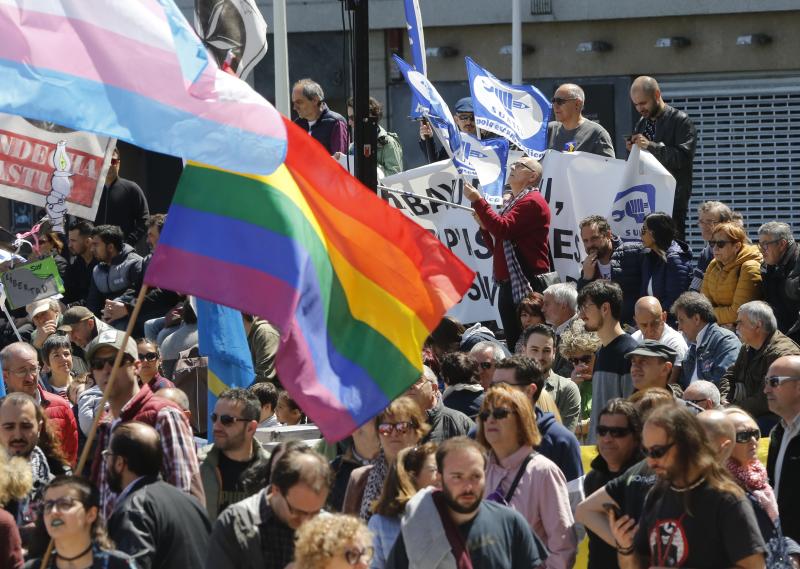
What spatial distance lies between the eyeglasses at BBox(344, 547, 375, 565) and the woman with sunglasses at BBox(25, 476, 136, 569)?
3.27 feet

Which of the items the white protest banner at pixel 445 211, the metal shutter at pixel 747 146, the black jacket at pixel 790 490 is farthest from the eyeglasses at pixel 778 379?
the metal shutter at pixel 747 146

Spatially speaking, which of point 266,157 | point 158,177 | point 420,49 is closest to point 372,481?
point 266,157

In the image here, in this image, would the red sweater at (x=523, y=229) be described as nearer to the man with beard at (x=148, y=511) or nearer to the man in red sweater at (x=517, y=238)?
the man in red sweater at (x=517, y=238)

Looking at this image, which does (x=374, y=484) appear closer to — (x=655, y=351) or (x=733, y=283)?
(x=655, y=351)

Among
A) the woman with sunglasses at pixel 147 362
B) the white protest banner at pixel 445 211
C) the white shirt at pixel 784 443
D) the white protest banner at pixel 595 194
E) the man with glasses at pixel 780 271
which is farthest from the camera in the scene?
the white protest banner at pixel 445 211

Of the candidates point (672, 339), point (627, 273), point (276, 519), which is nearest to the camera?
point (276, 519)

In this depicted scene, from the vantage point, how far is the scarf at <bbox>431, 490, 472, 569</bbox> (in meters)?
6.73

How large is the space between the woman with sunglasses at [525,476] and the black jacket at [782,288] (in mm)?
4612

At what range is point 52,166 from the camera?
13.8 meters

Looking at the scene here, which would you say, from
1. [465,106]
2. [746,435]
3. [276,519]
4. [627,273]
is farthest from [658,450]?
[465,106]

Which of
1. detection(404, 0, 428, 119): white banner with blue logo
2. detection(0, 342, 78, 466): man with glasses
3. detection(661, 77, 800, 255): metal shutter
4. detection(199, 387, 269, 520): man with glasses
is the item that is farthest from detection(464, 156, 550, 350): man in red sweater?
detection(661, 77, 800, 255): metal shutter

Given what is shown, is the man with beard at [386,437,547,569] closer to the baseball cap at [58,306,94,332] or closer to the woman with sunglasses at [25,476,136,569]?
the woman with sunglasses at [25,476,136,569]

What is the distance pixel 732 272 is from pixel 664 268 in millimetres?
565

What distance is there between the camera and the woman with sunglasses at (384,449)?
7.85 m
